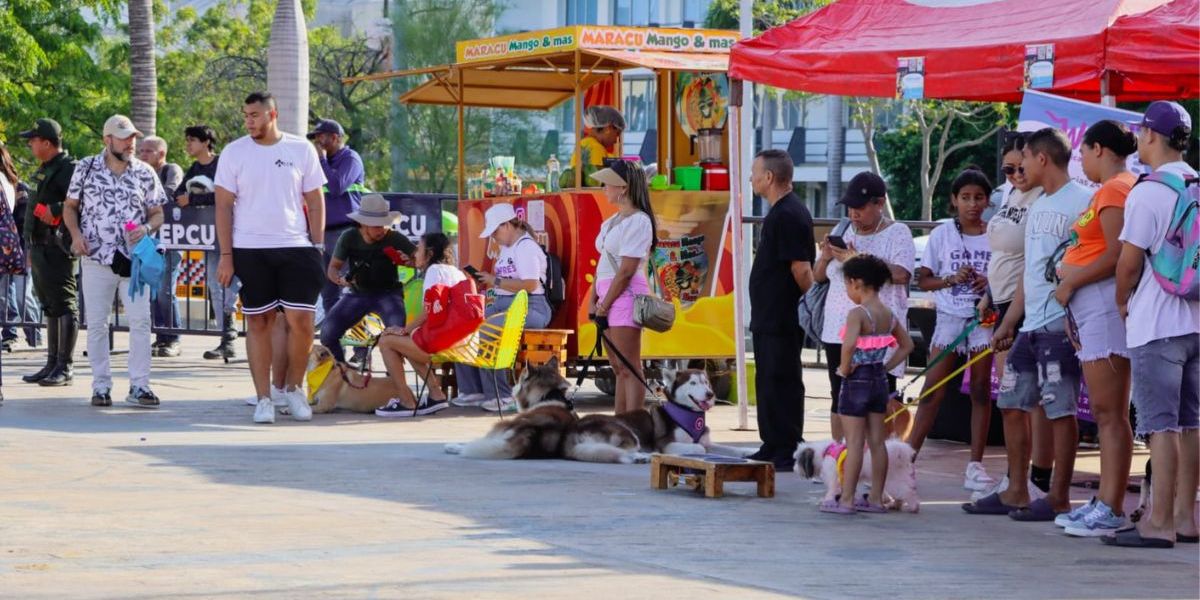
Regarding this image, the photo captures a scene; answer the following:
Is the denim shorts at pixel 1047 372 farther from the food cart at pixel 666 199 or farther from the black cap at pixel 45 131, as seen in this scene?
the black cap at pixel 45 131

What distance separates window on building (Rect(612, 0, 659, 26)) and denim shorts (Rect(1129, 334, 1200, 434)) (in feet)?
215

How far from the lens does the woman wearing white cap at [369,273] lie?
1377cm

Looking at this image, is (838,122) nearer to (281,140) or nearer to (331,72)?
(331,72)

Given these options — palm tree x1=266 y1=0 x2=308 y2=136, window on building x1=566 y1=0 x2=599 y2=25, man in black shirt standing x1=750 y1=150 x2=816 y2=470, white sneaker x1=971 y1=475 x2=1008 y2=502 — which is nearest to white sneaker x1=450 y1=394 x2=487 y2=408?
man in black shirt standing x1=750 y1=150 x2=816 y2=470

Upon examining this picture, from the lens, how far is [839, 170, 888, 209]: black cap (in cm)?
972

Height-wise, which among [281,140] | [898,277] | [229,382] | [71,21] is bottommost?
[229,382]

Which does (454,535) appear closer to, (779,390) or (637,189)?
(779,390)

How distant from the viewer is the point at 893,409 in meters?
9.31

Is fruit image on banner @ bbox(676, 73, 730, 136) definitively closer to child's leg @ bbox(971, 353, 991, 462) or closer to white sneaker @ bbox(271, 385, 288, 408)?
white sneaker @ bbox(271, 385, 288, 408)

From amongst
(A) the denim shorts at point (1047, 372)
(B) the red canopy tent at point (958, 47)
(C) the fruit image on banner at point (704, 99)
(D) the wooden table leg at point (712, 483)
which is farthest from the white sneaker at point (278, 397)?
(A) the denim shorts at point (1047, 372)

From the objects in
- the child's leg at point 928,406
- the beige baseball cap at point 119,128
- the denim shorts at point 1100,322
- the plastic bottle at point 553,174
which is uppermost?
the beige baseball cap at point 119,128

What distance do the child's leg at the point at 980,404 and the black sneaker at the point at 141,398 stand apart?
6277mm

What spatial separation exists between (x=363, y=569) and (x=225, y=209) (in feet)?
19.2

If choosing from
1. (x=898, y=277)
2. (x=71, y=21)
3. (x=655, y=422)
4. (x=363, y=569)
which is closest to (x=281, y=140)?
(x=655, y=422)
